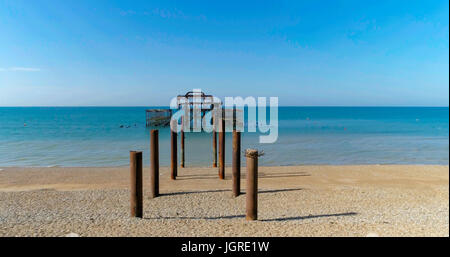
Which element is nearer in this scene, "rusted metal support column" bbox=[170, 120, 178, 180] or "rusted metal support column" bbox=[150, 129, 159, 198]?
"rusted metal support column" bbox=[150, 129, 159, 198]

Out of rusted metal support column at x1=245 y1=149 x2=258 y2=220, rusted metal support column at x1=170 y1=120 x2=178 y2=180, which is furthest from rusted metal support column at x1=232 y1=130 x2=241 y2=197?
rusted metal support column at x1=170 y1=120 x2=178 y2=180

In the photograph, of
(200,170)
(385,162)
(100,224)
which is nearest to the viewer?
(100,224)

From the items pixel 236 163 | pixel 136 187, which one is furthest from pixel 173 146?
pixel 136 187

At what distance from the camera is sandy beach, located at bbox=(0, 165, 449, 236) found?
531 cm

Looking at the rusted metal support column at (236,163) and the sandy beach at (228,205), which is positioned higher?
the rusted metal support column at (236,163)

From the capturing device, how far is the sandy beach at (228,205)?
5.31 metres

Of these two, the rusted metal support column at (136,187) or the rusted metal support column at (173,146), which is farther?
the rusted metal support column at (173,146)

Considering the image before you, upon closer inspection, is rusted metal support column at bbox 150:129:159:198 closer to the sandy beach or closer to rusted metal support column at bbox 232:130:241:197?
the sandy beach

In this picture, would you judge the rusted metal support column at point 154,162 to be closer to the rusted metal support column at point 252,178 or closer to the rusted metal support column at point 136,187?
the rusted metal support column at point 136,187

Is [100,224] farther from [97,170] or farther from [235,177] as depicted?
[97,170]

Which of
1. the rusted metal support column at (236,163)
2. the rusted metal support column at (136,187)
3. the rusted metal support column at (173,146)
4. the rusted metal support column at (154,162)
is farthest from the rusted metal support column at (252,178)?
the rusted metal support column at (173,146)

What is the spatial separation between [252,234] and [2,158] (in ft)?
62.3
